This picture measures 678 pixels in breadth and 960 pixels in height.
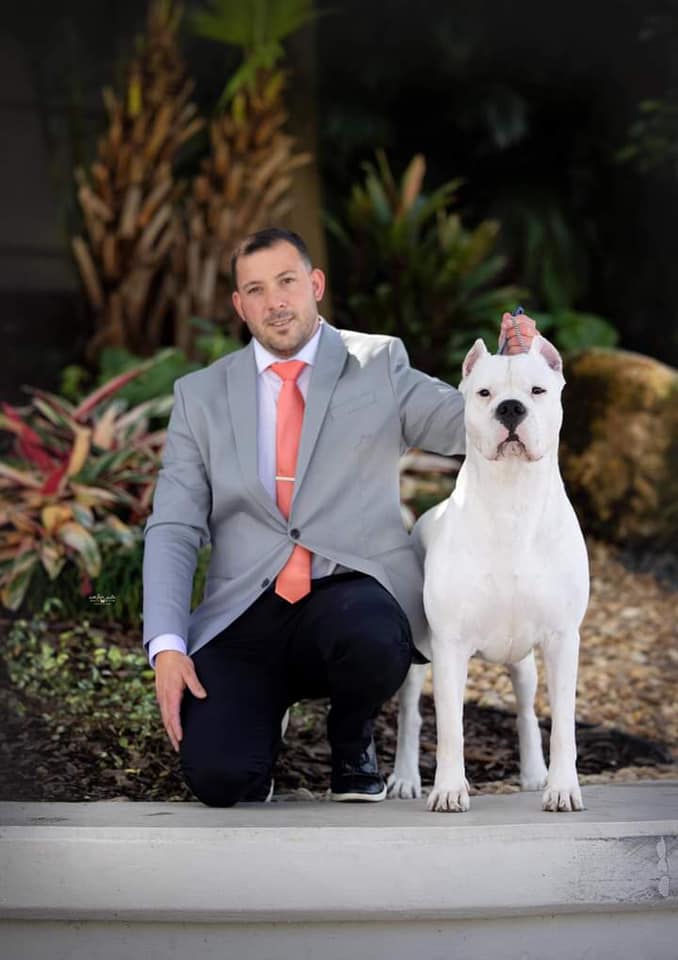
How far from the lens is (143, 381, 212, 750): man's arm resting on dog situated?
3.02 metres

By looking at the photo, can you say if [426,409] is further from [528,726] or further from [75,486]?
[75,486]

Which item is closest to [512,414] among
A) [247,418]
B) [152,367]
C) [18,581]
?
[247,418]

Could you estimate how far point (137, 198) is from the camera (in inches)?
265

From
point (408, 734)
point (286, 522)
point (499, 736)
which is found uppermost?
point (286, 522)

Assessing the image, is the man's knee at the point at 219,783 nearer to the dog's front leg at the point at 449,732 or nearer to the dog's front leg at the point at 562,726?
the dog's front leg at the point at 449,732

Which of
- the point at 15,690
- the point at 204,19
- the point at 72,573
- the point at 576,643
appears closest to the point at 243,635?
the point at 576,643

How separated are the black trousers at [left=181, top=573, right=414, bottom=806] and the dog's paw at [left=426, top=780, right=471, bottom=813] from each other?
0.28m

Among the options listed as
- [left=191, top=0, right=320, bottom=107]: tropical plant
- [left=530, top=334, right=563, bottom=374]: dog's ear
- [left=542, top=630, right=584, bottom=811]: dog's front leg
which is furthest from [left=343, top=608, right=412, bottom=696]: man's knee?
[left=191, top=0, right=320, bottom=107]: tropical plant

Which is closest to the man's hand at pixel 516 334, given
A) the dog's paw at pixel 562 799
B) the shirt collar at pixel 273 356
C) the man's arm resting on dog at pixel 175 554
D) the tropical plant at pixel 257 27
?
the shirt collar at pixel 273 356

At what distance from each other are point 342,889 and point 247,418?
110 cm

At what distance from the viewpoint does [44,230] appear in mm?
7418

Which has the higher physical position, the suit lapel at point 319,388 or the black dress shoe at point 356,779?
the suit lapel at point 319,388

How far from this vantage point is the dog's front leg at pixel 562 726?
9.40ft

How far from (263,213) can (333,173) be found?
4.44ft
